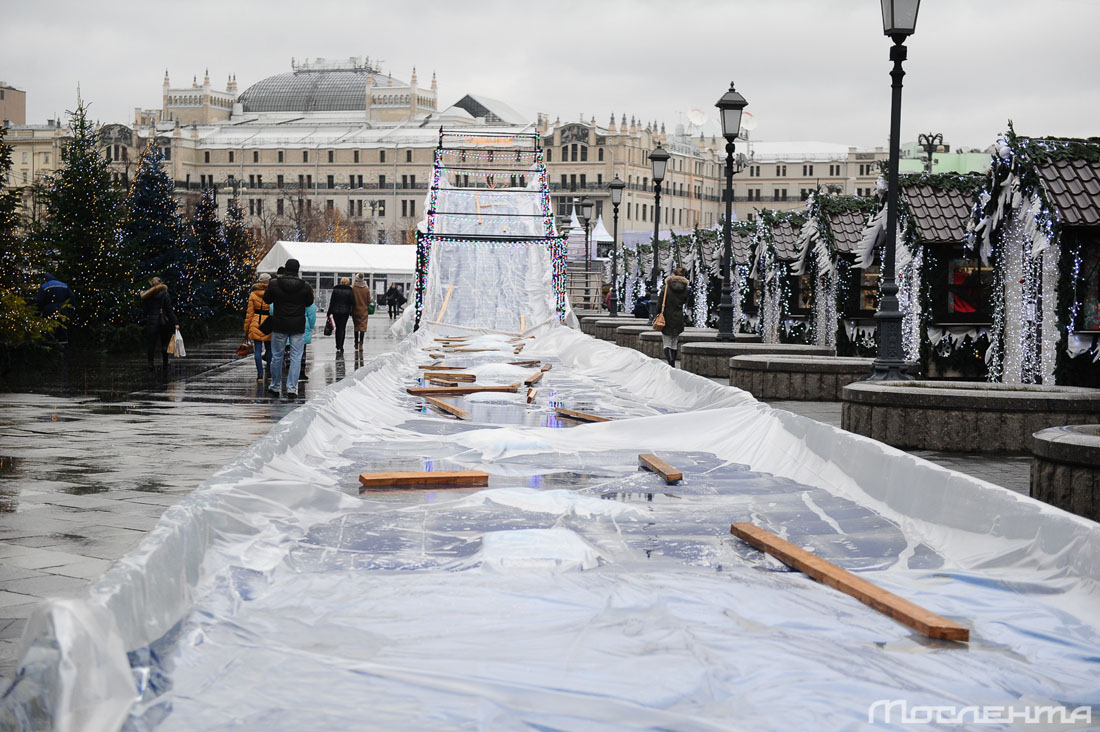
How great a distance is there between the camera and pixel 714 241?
123 ft

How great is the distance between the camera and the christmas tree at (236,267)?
39469 mm

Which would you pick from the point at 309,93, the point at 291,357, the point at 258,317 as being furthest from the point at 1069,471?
the point at 309,93

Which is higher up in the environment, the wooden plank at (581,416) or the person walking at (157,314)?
the person walking at (157,314)

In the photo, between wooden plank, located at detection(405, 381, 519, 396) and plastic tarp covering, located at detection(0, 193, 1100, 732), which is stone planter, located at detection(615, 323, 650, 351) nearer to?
wooden plank, located at detection(405, 381, 519, 396)

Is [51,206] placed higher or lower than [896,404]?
higher

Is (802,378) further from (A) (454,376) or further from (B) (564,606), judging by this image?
(B) (564,606)

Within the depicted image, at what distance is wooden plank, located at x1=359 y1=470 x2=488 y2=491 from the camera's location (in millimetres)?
8523

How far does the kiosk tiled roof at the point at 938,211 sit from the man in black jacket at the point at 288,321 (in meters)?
8.87

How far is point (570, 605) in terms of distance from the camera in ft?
17.2

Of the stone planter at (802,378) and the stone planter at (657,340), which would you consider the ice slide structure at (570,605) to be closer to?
the stone planter at (802,378)

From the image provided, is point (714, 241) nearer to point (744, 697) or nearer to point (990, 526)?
point (990, 526)

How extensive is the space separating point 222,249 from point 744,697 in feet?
119

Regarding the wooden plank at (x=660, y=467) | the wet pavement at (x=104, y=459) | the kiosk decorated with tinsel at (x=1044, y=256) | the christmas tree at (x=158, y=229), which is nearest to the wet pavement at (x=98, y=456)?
the wet pavement at (x=104, y=459)

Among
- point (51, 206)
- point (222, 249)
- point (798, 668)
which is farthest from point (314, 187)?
point (798, 668)
